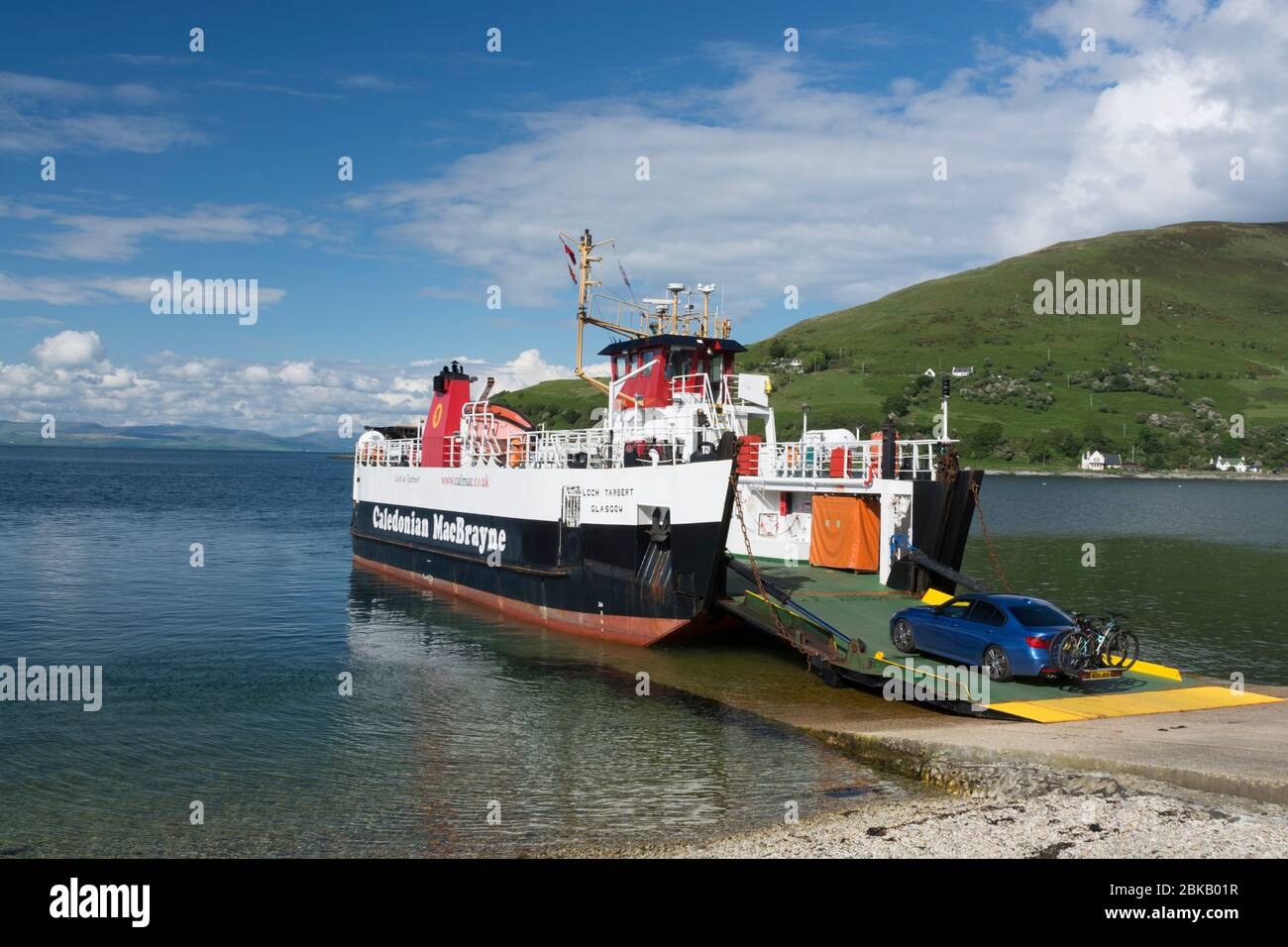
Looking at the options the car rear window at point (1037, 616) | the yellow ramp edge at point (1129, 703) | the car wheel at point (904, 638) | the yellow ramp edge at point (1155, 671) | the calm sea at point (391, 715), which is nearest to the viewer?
the calm sea at point (391, 715)

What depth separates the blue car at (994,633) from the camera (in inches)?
637

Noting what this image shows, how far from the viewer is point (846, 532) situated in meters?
25.2

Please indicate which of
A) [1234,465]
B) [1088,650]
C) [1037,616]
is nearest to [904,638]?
[1037,616]

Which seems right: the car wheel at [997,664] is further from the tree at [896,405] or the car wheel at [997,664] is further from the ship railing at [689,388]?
the tree at [896,405]

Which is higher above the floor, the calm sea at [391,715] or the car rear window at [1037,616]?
the car rear window at [1037,616]

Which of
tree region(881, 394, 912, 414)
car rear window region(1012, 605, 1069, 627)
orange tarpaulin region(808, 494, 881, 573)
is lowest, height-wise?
car rear window region(1012, 605, 1069, 627)

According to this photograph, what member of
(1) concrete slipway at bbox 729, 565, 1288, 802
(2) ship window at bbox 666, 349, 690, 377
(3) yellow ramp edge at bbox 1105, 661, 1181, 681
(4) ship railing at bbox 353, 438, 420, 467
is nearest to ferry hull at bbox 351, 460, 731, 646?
(1) concrete slipway at bbox 729, 565, 1288, 802

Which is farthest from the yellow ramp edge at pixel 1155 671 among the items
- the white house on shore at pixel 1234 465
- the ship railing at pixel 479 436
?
the white house on shore at pixel 1234 465

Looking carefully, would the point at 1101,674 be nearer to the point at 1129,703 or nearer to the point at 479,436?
the point at 1129,703

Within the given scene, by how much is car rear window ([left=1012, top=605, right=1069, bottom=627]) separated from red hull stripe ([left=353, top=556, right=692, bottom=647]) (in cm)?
735

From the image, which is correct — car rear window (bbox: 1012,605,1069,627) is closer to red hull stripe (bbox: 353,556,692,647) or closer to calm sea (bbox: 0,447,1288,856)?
calm sea (bbox: 0,447,1288,856)

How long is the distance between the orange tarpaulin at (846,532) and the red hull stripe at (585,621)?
240 inches

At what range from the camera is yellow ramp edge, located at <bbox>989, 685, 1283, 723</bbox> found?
1503cm
